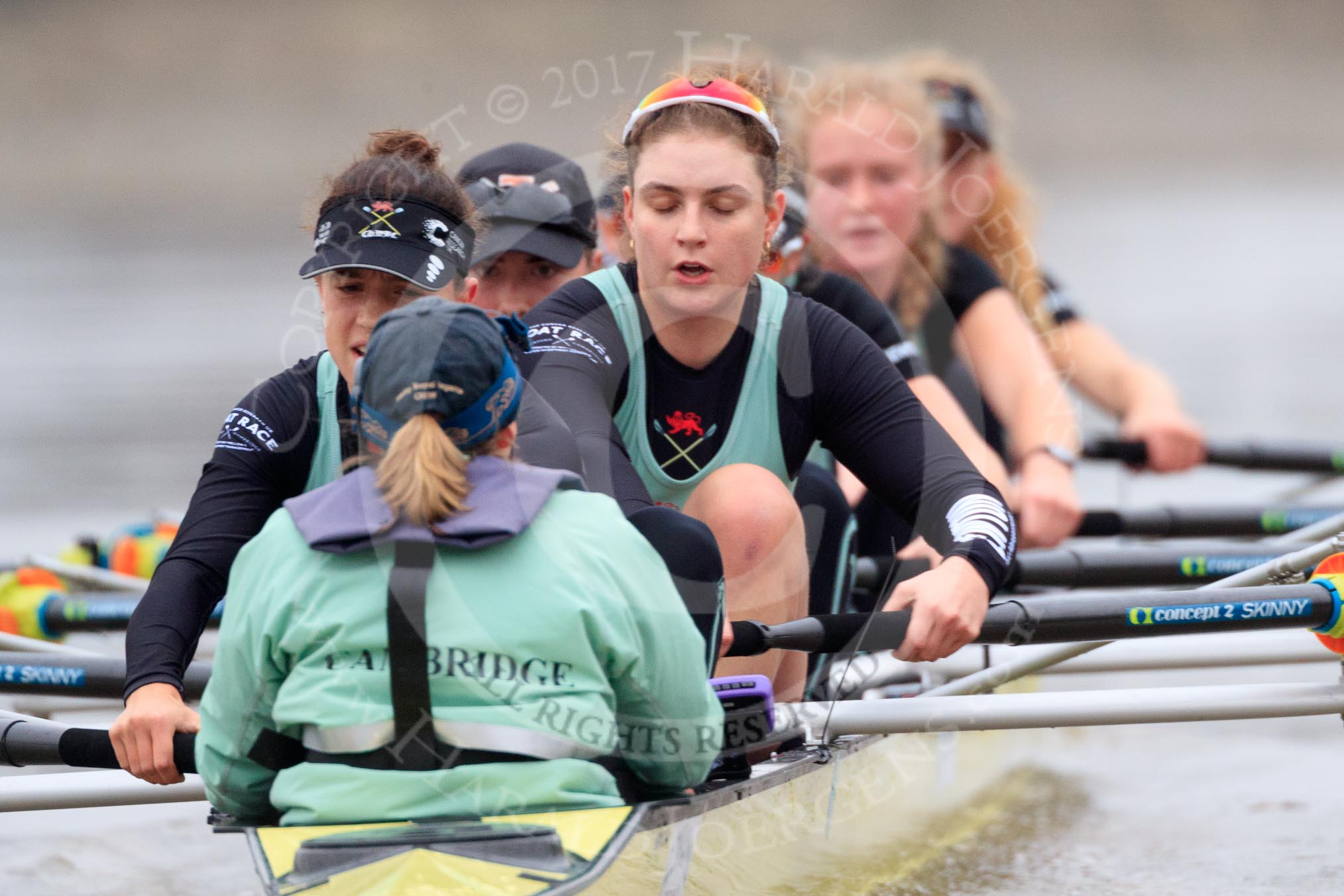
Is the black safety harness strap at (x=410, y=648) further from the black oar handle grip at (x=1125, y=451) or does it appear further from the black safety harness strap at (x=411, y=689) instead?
the black oar handle grip at (x=1125, y=451)

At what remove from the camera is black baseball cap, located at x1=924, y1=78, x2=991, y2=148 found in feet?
A: 13.9

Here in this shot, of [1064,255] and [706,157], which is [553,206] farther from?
[1064,255]

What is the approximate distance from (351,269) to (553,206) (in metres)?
0.96

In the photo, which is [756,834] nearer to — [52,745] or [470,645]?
[470,645]

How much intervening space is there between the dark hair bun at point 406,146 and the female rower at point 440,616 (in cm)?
79

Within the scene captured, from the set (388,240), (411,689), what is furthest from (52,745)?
(411,689)

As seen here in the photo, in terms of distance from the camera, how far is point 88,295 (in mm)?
12070

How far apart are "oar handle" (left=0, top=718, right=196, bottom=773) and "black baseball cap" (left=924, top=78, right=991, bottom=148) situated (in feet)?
9.30

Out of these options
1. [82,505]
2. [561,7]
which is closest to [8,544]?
[82,505]

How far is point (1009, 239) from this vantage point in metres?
4.41

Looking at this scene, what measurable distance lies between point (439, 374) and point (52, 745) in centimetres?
104

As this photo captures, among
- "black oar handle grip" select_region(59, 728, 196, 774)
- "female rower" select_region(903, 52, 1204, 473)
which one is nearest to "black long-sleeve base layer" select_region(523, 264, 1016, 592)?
"black oar handle grip" select_region(59, 728, 196, 774)

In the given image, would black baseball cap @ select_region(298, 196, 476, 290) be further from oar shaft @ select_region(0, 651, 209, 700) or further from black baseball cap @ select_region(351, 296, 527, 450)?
oar shaft @ select_region(0, 651, 209, 700)

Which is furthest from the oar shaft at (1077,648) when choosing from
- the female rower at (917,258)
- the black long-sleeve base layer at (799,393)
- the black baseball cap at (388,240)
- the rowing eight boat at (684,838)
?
the black baseball cap at (388,240)
